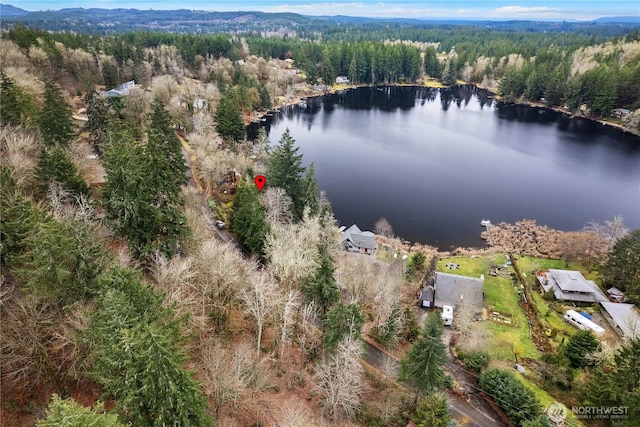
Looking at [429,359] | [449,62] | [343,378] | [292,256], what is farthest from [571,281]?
[449,62]

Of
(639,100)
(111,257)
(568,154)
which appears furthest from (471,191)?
(639,100)

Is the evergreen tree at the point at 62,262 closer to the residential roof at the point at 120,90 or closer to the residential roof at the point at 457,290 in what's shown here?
the residential roof at the point at 457,290

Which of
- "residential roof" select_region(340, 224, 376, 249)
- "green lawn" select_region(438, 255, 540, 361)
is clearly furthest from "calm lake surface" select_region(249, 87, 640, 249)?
"residential roof" select_region(340, 224, 376, 249)

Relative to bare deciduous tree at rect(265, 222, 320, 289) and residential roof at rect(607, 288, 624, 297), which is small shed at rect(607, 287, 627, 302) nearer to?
residential roof at rect(607, 288, 624, 297)

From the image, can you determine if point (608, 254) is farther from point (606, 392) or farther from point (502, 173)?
point (502, 173)

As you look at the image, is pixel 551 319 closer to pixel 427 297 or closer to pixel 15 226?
pixel 427 297

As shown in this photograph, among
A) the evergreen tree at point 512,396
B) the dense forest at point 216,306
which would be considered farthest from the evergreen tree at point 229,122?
the evergreen tree at point 512,396
